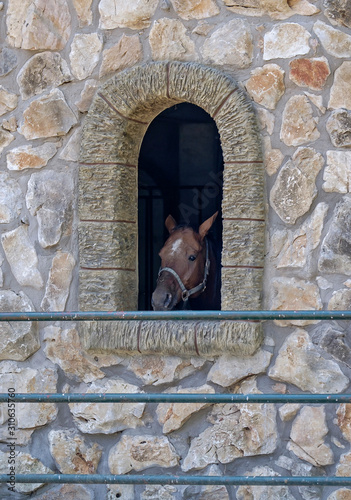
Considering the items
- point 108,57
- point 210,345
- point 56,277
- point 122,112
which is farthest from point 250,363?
point 108,57

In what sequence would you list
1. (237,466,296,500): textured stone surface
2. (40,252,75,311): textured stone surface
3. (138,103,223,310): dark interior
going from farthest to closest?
(138,103,223,310): dark interior → (40,252,75,311): textured stone surface → (237,466,296,500): textured stone surface

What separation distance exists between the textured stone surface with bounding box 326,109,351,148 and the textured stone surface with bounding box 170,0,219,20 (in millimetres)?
812

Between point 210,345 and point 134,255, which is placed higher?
point 134,255

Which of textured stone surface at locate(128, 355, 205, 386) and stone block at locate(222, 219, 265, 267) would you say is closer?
stone block at locate(222, 219, 265, 267)

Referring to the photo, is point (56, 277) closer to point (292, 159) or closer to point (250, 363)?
point (250, 363)

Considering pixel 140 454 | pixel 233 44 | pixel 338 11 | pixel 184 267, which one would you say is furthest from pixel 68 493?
pixel 338 11

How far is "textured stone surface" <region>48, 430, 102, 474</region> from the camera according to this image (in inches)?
155

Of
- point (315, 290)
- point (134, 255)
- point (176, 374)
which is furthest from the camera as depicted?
point (134, 255)

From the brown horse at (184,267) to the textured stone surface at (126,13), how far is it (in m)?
1.21

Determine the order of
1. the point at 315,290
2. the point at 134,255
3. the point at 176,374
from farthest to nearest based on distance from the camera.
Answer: the point at 134,255 → the point at 176,374 → the point at 315,290

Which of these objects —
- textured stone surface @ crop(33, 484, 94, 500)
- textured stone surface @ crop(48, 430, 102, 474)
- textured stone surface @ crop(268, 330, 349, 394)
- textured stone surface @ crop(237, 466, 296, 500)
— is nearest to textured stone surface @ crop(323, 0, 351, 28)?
textured stone surface @ crop(268, 330, 349, 394)

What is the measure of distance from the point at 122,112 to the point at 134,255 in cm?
76

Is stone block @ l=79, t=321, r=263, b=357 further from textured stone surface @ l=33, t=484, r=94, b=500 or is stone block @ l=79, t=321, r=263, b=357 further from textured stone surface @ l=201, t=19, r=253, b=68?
textured stone surface @ l=201, t=19, r=253, b=68

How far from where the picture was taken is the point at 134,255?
411 centimetres
